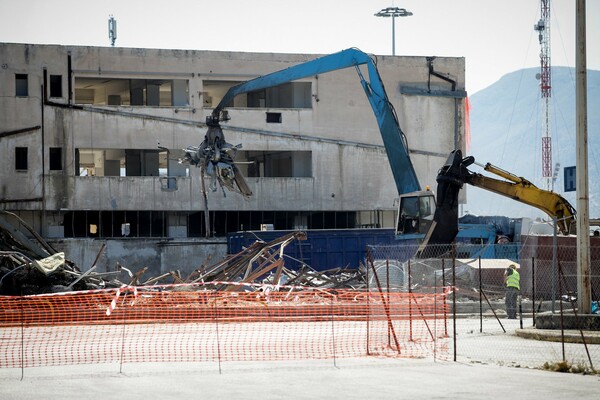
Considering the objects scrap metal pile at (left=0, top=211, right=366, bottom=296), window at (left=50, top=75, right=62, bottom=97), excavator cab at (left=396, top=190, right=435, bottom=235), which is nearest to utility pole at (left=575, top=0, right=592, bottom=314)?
scrap metal pile at (left=0, top=211, right=366, bottom=296)

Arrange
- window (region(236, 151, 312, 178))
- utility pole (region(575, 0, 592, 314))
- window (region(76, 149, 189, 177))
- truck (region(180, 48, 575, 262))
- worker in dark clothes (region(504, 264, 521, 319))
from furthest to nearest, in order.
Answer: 1. window (region(236, 151, 312, 178))
2. window (region(76, 149, 189, 177))
3. truck (region(180, 48, 575, 262))
4. worker in dark clothes (region(504, 264, 521, 319))
5. utility pole (region(575, 0, 592, 314))

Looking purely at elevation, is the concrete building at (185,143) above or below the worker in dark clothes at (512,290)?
above

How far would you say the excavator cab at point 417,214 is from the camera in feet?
124

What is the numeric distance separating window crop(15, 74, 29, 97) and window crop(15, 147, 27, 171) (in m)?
2.75

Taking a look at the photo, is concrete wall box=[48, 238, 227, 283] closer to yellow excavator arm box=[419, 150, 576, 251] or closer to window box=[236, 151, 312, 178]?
window box=[236, 151, 312, 178]

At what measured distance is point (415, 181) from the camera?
3966 centimetres

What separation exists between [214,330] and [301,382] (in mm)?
10819

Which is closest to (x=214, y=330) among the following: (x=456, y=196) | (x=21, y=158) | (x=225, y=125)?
(x=456, y=196)

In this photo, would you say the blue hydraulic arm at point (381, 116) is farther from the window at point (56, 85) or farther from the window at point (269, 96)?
→ the window at point (269, 96)

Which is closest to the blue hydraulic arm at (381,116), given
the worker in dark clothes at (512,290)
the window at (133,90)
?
the worker in dark clothes at (512,290)

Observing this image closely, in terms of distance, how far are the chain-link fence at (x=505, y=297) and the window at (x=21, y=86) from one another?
2202cm

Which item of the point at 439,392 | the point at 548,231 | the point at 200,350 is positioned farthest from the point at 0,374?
the point at 548,231

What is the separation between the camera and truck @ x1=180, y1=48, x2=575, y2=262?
121 feet

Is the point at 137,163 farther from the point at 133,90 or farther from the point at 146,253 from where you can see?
the point at 146,253
